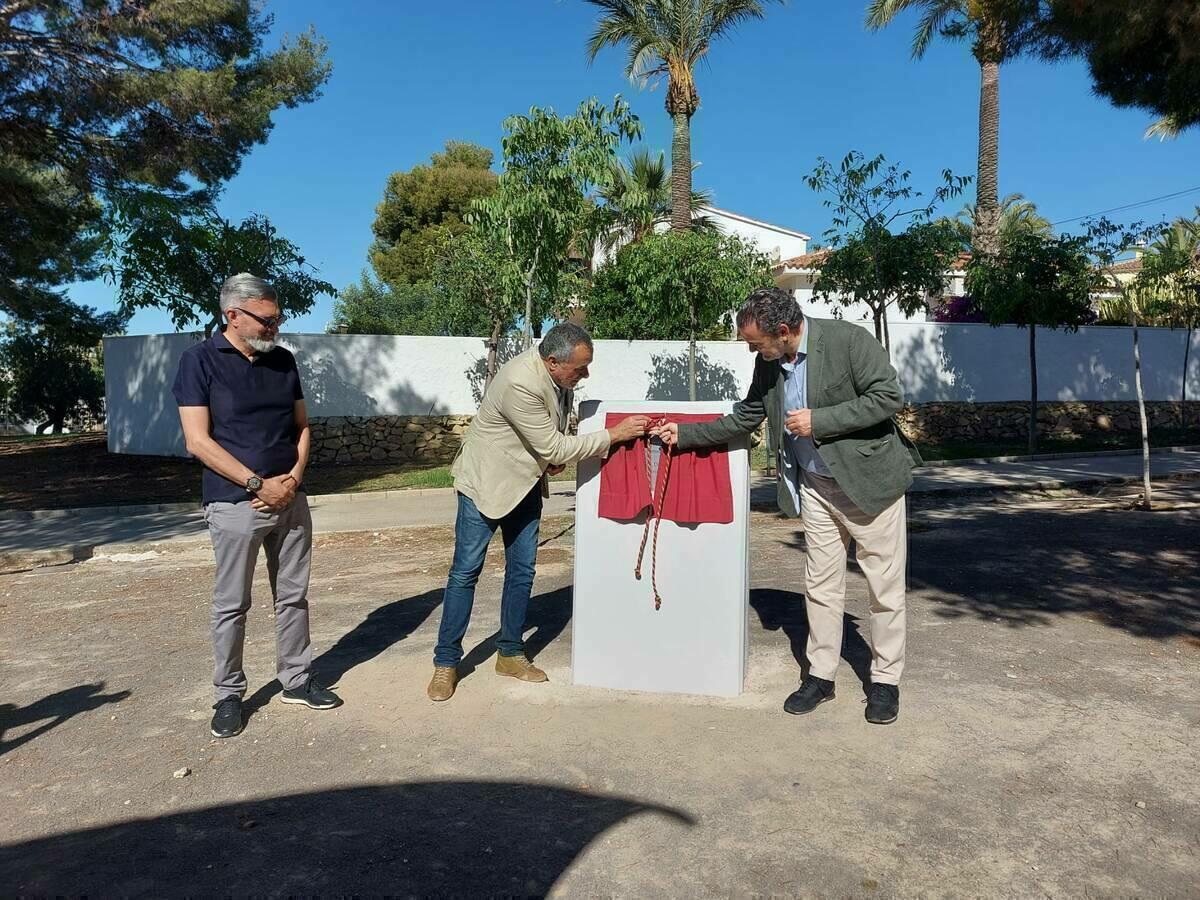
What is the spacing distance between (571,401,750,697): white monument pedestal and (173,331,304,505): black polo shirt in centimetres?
137

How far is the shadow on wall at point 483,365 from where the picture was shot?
18.6m

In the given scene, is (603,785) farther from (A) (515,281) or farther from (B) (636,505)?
(A) (515,281)

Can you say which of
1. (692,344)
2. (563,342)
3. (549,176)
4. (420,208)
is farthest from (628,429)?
(420,208)

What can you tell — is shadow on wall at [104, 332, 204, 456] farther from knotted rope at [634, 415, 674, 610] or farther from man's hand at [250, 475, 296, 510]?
knotted rope at [634, 415, 674, 610]

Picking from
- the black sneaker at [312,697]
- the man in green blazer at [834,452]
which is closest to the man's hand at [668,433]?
the man in green blazer at [834,452]

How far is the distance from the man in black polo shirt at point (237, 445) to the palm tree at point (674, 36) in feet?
56.8

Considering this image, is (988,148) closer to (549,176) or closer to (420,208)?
(549,176)

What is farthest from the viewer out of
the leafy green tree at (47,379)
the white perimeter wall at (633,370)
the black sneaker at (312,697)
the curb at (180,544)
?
the leafy green tree at (47,379)

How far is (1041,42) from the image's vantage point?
7.69m

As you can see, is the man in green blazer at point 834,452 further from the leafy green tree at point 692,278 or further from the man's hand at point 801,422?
the leafy green tree at point 692,278

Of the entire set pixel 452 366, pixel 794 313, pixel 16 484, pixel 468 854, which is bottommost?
pixel 468 854

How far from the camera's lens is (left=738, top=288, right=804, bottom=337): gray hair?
382 centimetres

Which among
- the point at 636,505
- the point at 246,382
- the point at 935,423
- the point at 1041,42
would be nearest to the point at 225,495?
the point at 246,382

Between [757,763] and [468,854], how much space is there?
120 centimetres
